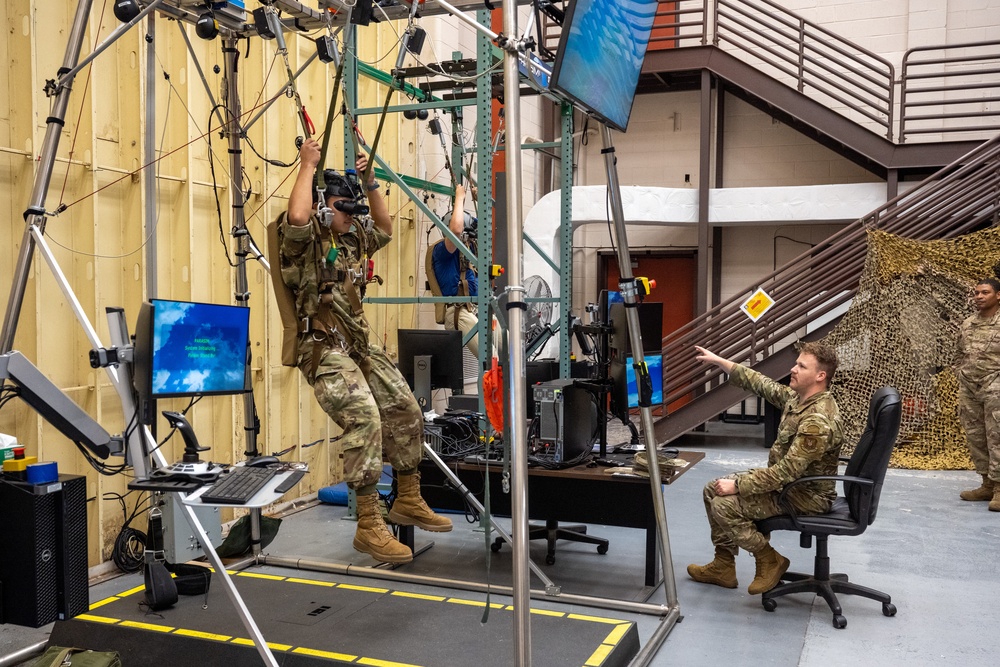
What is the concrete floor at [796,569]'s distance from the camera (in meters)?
3.97

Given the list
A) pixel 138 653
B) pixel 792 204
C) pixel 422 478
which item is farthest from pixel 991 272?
pixel 138 653

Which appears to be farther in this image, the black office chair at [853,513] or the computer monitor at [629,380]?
the computer monitor at [629,380]

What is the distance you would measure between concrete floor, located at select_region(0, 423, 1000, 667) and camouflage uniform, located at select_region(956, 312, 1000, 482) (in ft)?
1.42

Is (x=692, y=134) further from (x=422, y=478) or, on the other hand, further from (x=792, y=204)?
(x=422, y=478)

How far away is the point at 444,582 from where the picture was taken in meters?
4.66

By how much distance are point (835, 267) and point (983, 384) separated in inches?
99.0

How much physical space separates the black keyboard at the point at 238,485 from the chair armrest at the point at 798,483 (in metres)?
2.52

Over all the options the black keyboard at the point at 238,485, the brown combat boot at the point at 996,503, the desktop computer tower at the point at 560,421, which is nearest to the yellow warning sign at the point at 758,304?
the desktop computer tower at the point at 560,421

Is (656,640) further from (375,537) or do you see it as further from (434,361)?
(434,361)

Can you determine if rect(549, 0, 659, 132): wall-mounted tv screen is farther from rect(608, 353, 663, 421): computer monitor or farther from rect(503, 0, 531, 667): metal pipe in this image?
rect(608, 353, 663, 421): computer monitor

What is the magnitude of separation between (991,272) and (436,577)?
6.23 meters

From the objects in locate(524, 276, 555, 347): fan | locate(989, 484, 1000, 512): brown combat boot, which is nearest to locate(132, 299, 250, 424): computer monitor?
locate(524, 276, 555, 347): fan

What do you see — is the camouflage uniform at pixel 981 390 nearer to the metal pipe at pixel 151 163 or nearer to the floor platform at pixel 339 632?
the floor platform at pixel 339 632

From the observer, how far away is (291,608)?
4027 millimetres
